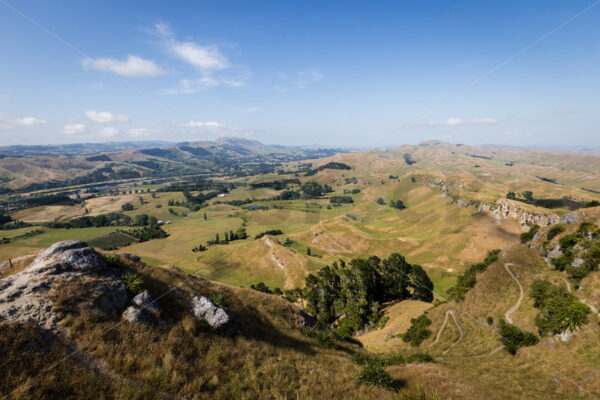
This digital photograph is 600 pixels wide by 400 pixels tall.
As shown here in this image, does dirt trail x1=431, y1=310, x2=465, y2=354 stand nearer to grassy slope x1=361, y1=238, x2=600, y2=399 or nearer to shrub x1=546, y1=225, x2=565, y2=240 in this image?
grassy slope x1=361, y1=238, x2=600, y2=399

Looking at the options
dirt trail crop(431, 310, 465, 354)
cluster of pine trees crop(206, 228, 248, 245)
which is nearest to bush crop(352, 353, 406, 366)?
dirt trail crop(431, 310, 465, 354)

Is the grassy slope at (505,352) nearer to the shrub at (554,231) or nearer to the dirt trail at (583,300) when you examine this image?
the dirt trail at (583,300)

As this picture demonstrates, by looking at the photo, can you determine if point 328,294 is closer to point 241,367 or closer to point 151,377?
point 241,367

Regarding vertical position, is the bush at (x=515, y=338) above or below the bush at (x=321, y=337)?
below

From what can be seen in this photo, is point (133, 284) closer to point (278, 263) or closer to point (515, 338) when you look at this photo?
point (515, 338)

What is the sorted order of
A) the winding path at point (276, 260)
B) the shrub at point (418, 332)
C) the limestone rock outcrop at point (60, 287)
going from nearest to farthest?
the limestone rock outcrop at point (60, 287)
the shrub at point (418, 332)
the winding path at point (276, 260)

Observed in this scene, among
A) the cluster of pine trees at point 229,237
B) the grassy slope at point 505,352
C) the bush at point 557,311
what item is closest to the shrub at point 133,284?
the grassy slope at point 505,352

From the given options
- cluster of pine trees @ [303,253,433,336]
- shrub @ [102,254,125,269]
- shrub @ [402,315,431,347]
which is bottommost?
cluster of pine trees @ [303,253,433,336]
